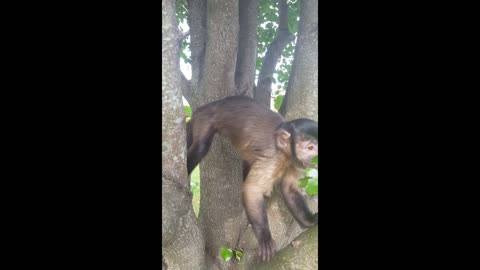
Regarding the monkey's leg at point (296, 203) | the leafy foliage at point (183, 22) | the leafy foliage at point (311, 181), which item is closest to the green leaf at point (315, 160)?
the leafy foliage at point (311, 181)

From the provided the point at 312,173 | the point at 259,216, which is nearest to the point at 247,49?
the point at 312,173

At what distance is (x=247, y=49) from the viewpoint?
2.04 meters

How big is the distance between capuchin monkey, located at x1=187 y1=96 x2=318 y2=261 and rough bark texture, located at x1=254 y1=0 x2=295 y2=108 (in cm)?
5

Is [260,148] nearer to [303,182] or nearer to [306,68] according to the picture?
[303,182]

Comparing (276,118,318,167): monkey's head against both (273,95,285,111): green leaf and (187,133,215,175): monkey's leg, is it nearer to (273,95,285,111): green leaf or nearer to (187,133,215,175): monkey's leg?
(273,95,285,111): green leaf

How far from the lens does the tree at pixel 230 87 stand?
1.85 m

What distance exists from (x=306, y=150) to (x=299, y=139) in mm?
58

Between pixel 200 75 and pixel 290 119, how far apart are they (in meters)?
0.51

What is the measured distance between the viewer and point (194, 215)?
1.94m

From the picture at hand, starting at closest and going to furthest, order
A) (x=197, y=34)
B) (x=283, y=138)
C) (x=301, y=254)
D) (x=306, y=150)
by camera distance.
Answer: (x=301, y=254) < (x=306, y=150) < (x=283, y=138) < (x=197, y=34)

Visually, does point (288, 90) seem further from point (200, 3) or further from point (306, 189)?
point (200, 3)
